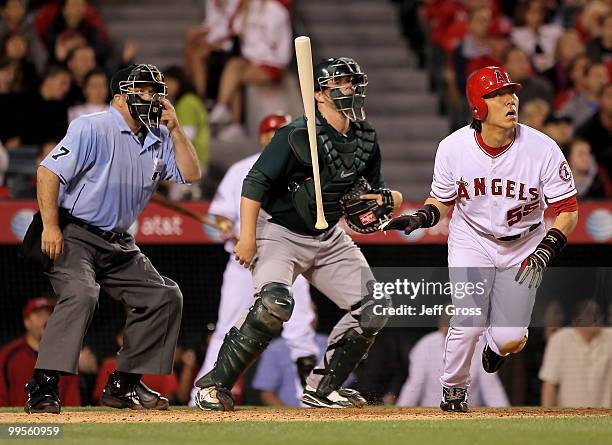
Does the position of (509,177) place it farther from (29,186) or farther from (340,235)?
(29,186)

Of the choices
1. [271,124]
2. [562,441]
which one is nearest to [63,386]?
[271,124]

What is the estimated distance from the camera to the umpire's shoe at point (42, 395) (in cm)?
701

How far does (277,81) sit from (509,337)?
18.6 feet

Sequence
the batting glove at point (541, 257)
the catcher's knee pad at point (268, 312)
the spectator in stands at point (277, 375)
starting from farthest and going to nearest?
the spectator in stands at point (277, 375), the catcher's knee pad at point (268, 312), the batting glove at point (541, 257)

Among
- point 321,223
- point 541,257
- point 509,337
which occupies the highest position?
point 321,223

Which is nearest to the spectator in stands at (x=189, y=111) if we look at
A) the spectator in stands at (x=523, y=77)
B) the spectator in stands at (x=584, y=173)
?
the spectator in stands at (x=523, y=77)

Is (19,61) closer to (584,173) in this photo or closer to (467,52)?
(467,52)

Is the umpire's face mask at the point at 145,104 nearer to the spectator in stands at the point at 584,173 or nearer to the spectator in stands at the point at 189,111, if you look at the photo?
the spectator in stands at the point at 189,111

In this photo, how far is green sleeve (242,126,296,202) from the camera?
716 cm

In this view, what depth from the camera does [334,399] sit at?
7.63 meters

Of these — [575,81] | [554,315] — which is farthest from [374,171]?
[575,81]

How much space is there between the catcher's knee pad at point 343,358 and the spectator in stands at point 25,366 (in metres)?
2.37

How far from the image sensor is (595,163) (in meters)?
11.0

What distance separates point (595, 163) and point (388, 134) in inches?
93.5
